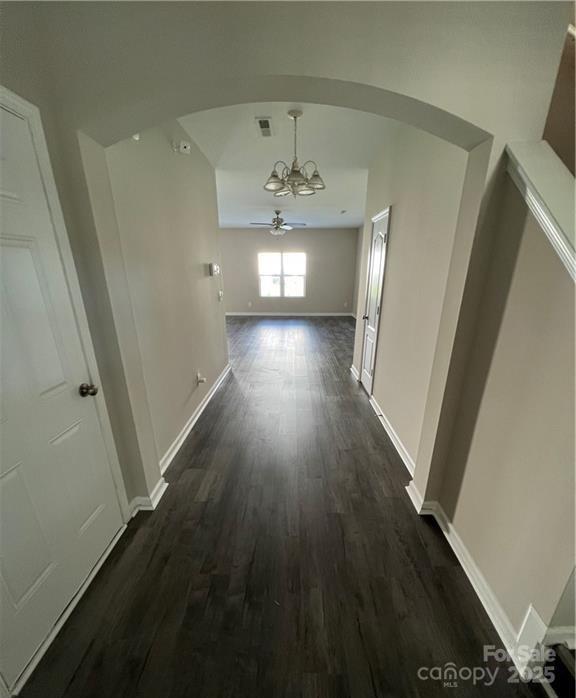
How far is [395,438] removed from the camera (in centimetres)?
243

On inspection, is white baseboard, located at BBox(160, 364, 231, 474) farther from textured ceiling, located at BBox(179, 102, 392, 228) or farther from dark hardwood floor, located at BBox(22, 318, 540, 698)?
textured ceiling, located at BBox(179, 102, 392, 228)

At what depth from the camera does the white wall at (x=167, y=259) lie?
5.73ft

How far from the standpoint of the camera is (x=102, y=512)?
151 cm

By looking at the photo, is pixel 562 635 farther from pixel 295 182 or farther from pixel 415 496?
pixel 295 182

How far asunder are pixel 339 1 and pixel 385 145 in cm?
195

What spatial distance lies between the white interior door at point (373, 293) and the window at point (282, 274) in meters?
5.13

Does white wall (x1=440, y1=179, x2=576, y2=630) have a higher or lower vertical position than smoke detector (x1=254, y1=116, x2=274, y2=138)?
lower

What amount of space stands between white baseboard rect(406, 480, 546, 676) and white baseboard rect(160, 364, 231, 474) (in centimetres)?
191

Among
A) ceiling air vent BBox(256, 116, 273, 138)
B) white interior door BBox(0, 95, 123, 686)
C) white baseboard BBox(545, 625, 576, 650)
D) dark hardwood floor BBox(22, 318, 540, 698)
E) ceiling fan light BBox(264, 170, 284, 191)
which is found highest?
ceiling air vent BBox(256, 116, 273, 138)

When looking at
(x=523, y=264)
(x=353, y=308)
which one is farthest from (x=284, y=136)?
(x=353, y=308)

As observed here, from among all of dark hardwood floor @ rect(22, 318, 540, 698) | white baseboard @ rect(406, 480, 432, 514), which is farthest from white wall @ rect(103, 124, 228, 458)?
white baseboard @ rect(406, 480, 432, 514)

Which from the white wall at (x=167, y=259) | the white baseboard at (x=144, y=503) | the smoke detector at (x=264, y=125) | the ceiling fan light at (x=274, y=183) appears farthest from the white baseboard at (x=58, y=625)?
the smoke detector at (x=264, y=125)

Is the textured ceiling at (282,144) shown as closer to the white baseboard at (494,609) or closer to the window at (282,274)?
the white baseboard at (494,609)

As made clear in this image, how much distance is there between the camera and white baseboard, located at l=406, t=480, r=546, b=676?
103 centimetres
